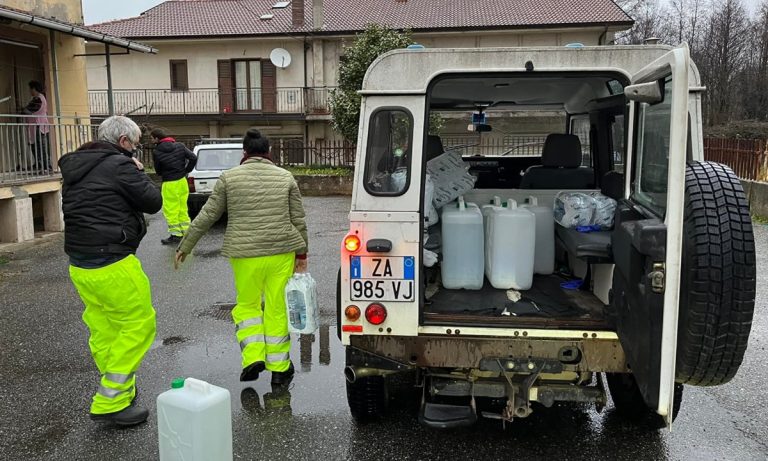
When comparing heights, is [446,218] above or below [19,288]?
above

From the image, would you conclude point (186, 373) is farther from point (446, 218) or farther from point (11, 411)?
point (446, 218)

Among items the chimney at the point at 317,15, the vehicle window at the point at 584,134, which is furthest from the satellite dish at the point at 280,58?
the vehicle window at the point at 584,134

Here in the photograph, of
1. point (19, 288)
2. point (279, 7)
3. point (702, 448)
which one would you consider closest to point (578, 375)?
point (702, 448)

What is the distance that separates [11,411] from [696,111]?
180 inches

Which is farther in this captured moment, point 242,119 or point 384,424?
point 242,119

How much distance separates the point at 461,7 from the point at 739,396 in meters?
24.6

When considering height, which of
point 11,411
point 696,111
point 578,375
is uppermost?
point 696,111

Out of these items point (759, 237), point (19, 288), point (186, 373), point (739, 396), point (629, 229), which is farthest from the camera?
point (759, 237)

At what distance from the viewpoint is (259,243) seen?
4.39 metres

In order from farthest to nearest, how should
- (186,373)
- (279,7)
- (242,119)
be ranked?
(279,7)
(242,119)
(186,373)

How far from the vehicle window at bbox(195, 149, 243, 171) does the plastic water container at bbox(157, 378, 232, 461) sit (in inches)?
419

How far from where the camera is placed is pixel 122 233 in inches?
153

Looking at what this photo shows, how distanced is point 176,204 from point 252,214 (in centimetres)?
644

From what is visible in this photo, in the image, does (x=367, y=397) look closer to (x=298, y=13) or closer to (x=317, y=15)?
(x=317, y=15)
